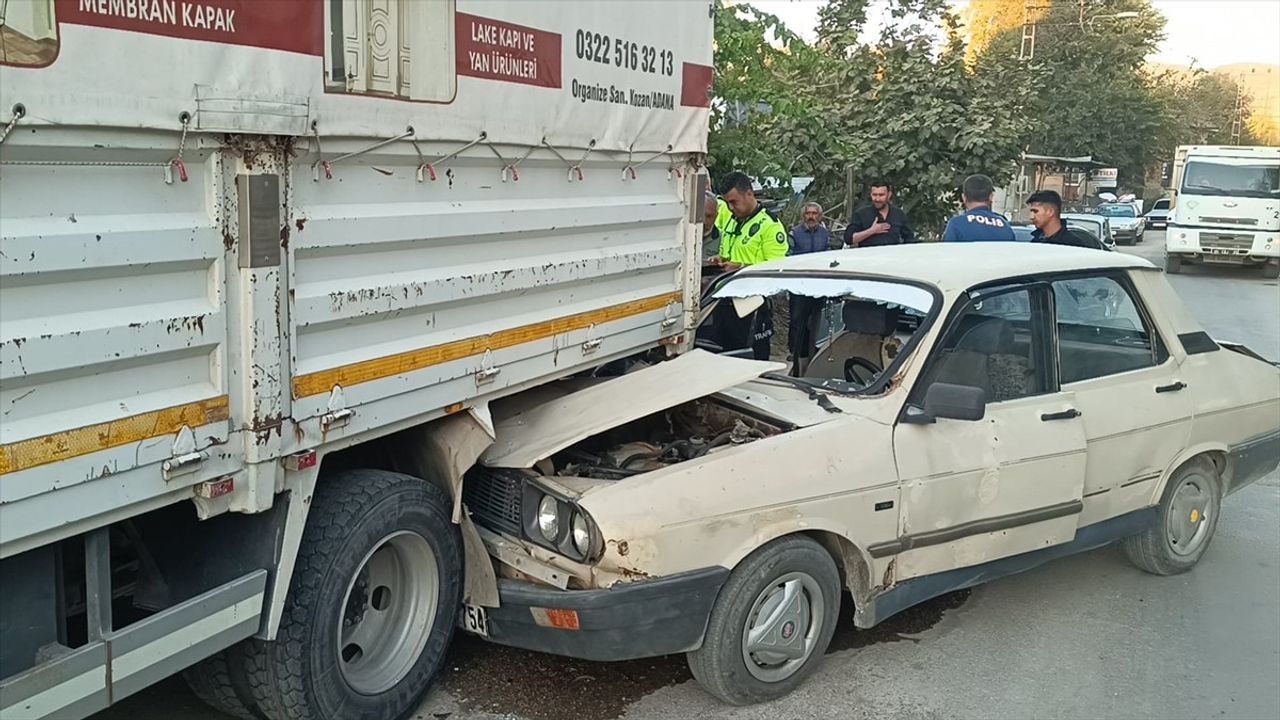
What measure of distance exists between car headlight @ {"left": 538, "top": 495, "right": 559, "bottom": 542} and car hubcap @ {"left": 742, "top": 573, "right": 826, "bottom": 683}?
2.49 ft

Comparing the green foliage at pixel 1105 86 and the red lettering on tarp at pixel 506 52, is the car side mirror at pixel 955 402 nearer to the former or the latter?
the red lettering on tarp at pixel 506 52

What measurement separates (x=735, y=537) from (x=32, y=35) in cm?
253

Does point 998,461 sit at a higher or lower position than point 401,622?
higher

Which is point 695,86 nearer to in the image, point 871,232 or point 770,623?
point 770,623

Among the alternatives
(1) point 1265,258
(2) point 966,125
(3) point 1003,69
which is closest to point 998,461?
(2) point 966,125

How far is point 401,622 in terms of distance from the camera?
3859 mm

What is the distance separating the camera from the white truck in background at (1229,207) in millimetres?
23422

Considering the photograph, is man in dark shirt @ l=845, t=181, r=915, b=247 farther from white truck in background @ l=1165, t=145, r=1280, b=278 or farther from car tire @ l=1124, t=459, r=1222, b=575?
white truck in background @ l=1165, t=145, r=1280, b=278

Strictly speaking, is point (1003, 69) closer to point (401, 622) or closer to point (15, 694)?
point (401, 622)

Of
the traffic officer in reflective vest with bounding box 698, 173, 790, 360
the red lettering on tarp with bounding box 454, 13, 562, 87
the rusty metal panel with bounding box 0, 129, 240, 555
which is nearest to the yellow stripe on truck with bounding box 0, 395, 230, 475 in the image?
the rusty metal panel with bounding box 0, 129, 240, 555

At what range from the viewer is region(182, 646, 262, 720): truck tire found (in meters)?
3.39

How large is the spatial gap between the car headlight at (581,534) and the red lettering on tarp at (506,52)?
163cm

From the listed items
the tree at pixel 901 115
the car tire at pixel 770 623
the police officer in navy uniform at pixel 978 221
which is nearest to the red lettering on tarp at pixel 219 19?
the car tire at pixel 770 623

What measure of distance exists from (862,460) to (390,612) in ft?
6.00
